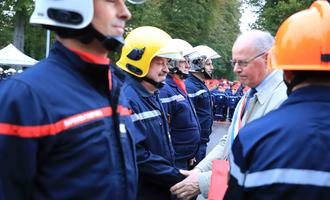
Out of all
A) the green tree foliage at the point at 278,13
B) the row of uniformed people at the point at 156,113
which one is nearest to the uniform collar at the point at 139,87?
the row of uniformed people at the point at 156,113

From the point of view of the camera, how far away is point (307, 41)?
2.49m

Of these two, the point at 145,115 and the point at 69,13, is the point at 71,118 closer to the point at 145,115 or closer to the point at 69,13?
the point at 69,13

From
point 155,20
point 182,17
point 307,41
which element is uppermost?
point 307,41

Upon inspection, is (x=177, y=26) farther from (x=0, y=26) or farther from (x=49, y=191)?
(x=49, y=191)

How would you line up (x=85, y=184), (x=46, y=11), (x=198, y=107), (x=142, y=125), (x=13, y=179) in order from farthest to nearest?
1. (x=198, y=107)
2. (x=142, y=125)
3. (x=46, y=11)
4. (x=85, y=184)
5. (x=13, y=179)

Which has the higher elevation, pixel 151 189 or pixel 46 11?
pixel 46 11

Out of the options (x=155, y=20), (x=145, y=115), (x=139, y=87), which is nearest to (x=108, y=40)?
(x=145, y=115)

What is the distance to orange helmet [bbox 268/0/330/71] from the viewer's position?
2.46 m

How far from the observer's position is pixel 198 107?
8164mm

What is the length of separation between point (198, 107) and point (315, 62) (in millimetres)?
5722

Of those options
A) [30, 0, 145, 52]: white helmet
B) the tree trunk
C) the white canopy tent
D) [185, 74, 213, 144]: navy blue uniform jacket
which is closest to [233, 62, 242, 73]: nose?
[30, 0, 145, 52]: white helmet

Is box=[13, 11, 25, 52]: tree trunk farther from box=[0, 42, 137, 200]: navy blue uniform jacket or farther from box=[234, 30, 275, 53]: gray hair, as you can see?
box=[0, 42, 137, 200]: navy blue uniform jacket

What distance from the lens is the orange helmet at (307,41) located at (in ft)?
8.07

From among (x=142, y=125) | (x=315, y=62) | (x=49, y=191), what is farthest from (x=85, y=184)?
(x=142, y=125)
